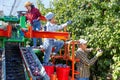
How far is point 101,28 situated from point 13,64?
106 inches

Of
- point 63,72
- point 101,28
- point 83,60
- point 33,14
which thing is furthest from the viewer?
point 33,14

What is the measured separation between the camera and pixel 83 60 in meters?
9.65

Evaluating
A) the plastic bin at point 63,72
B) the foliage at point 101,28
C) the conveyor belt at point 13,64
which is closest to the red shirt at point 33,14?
the conveyor belt at point 13,64

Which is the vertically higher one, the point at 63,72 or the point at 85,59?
the point at 85,59

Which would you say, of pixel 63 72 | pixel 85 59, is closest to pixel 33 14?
pixel 63 72

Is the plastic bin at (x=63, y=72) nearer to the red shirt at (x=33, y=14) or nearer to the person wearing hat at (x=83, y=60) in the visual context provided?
the person wearing hat at (x=83, y=60)

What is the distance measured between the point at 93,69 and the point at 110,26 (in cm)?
180

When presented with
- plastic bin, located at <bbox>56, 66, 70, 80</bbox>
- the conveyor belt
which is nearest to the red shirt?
the conveyor belt

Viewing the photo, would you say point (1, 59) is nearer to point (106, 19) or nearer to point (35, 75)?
point (35, 75)

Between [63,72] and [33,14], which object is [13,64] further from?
[33,14]

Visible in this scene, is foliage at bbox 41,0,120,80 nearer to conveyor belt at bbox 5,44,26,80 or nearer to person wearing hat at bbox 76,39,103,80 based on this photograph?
person wearing hat at bbox 76,39,103,80

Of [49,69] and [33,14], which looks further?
[33,14]

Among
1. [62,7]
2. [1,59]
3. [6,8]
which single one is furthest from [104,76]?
[6,8]

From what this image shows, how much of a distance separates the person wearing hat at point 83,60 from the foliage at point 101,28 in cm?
31
